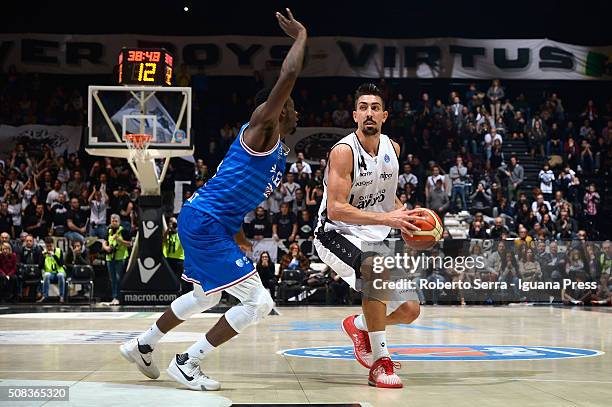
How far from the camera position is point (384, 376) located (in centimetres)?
523

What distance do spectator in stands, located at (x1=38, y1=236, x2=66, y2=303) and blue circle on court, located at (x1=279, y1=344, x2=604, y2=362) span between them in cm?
995

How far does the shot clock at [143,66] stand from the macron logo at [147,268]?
3.27 meters

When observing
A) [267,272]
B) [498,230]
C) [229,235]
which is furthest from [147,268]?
[229,235]

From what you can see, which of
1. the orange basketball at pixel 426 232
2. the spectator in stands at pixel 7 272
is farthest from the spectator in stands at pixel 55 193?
the orange basketball at pixel 426 232

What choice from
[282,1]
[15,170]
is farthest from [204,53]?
[15,170]

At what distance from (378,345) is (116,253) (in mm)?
11879

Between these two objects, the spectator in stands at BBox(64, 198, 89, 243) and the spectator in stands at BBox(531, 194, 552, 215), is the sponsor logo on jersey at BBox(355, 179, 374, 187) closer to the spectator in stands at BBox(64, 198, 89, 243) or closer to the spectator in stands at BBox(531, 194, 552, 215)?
the spectator in stands at BBox(64, 198, 89, 243)

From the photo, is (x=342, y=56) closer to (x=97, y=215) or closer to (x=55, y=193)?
(x=97, y=215)

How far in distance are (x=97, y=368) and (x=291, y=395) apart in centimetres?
186

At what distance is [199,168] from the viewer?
789 inches

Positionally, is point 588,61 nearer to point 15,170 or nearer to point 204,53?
point 204,53

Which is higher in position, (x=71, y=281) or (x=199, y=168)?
(x=199, y=168)

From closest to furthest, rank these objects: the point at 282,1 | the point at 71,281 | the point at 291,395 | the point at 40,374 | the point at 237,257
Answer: the point at 291,395 < the point at 237,257 < the point at 40,374 < the point at 71,281 < the point at 282,1

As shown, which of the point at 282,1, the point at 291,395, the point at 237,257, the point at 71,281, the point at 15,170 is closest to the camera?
the point at 291,395
